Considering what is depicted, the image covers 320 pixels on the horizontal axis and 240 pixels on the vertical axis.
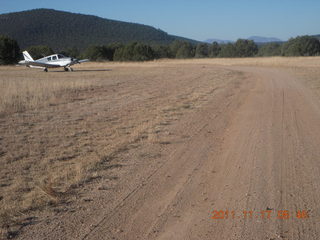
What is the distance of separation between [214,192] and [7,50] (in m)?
66.9

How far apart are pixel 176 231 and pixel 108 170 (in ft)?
7.18

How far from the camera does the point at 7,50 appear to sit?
204ft

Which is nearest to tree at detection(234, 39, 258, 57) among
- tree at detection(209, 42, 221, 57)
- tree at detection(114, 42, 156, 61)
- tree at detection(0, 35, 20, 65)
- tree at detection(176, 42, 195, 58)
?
tree at detection(209, 42, 221, 57)

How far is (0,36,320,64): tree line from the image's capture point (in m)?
64.6

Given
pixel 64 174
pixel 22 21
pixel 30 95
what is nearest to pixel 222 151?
pixel 64 174

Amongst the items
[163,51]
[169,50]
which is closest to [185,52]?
[169,50]

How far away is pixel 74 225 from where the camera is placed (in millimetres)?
3654

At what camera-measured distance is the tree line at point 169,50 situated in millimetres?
64562

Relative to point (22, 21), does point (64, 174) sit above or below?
below

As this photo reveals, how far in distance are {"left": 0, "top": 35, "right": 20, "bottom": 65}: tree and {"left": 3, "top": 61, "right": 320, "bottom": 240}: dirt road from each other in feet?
206

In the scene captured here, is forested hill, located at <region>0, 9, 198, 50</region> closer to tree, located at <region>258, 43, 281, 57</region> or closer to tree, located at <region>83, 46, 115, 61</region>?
tree, located at <region>83, 46, 115, 61</region>

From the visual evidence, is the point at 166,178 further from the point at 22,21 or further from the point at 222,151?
the point at 22,21

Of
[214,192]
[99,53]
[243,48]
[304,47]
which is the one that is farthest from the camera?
[243,48]

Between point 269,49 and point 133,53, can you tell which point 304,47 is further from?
point 133,53
